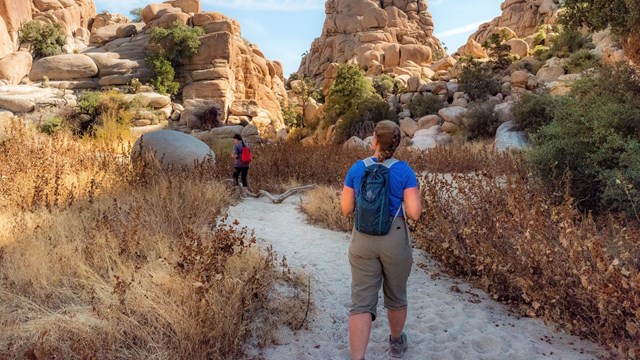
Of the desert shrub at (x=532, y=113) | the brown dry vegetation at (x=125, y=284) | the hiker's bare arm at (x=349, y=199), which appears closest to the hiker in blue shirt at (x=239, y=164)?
the brown dry vegetation at (x=125, y=284)

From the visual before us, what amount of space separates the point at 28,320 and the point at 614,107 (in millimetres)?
7210

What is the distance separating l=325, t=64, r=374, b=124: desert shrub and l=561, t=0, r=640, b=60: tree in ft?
51.0

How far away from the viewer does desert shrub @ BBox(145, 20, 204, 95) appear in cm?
2580

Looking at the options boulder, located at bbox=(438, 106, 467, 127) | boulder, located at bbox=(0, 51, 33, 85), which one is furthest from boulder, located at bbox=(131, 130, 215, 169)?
boulder, located at bbox=(0, 51, 33, 85)

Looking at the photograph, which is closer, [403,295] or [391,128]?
[391,128]

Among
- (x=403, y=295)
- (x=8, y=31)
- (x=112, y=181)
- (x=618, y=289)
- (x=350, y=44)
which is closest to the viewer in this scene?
(x=618, y=289)

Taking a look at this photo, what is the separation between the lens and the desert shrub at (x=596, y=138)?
205 inches

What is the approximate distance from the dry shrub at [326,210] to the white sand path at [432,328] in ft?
4.76

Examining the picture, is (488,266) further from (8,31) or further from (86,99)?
(8,31)

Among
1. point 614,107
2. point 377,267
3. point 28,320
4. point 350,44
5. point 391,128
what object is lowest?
point 28,320

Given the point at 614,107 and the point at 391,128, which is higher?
the point at 614,107

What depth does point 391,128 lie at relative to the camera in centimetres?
258

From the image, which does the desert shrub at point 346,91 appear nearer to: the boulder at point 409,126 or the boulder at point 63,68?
the boulder at point 409,126

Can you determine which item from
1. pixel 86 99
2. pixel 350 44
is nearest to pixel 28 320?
pixel 86 99
